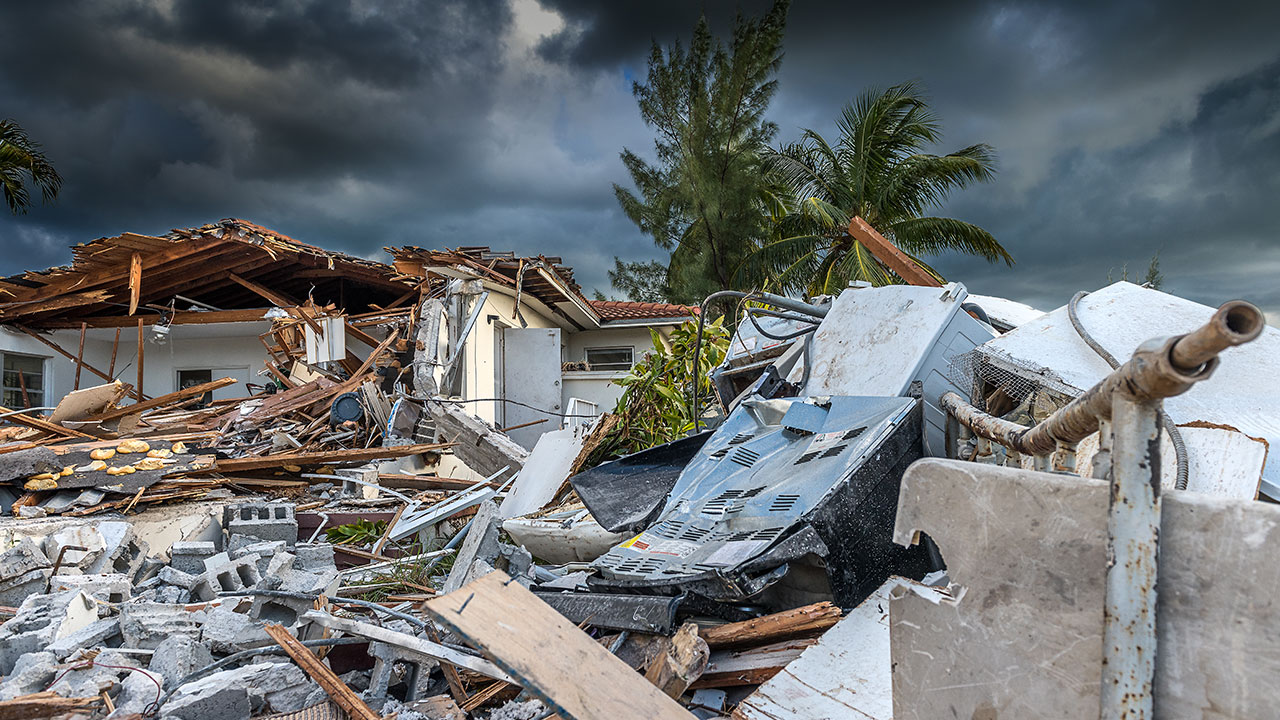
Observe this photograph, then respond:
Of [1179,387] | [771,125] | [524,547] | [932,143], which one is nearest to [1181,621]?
[1179,387]

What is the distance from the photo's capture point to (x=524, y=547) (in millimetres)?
4258

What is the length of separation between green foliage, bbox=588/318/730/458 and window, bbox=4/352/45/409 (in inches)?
420

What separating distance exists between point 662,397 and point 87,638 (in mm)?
4429

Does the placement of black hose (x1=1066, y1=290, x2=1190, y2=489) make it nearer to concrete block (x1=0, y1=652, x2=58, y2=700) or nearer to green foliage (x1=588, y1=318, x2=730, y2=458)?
green foliage (x1=588, y1=318, x2=730, y2=458)

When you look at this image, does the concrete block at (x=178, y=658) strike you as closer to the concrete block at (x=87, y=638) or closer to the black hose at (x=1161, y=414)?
the concrete block at (x=87, y=638)

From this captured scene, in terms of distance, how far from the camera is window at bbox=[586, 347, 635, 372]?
53.2 ft

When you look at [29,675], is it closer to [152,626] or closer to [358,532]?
[152,626]

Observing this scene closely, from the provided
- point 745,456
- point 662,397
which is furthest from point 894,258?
point 745,456

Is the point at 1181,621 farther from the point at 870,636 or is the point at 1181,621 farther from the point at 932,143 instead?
the point at 932,143

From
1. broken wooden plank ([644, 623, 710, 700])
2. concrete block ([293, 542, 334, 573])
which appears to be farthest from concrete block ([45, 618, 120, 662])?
broken wooden plank ([644, 623, 710, 700])

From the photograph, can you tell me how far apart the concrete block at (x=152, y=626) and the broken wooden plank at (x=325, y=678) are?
0.65 metres

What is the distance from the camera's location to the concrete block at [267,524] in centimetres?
537

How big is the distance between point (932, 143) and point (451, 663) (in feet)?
60.9

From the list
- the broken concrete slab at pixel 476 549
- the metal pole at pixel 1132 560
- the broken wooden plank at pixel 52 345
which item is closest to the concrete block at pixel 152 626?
the broken concrete slab at pixel 476 549
